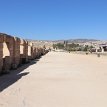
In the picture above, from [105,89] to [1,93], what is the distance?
10.8 ft

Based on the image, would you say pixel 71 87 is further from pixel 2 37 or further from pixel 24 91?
pixel 2 37

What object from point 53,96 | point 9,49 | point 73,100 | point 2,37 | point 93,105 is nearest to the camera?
point 93,105

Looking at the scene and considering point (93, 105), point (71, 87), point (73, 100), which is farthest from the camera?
point (71, 87)

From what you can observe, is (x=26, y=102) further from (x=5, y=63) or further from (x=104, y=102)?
(x=5, y=63)

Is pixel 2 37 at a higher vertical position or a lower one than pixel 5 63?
higher

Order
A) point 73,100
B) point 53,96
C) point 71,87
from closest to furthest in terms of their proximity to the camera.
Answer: point 73,100 < point 53,96 < point 71,87

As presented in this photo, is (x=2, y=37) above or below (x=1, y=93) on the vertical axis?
above

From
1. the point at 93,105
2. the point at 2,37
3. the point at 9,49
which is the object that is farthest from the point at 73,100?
the point at 9,49

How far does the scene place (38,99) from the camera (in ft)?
28.3

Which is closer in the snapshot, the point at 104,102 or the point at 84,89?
the point at 104,102

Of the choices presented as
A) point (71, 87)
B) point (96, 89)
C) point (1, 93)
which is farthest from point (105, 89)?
point (1, 93)

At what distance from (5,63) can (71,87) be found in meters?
7.16

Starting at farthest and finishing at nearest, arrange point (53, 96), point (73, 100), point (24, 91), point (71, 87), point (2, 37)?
point (2, 37) → point (71, 87) → point (24, 91) → point (53, 96) → point (73, 100)

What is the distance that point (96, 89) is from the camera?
34.7ft
